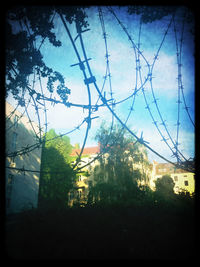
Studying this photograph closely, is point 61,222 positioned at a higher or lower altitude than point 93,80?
lower

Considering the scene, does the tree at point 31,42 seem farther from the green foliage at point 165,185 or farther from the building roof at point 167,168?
the green foliage at point 165,185

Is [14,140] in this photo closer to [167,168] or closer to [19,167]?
[19,167]

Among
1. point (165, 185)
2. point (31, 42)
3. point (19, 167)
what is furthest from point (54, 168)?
point (31, 42)

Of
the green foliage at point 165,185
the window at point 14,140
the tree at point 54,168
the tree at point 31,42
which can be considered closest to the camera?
the tree at point 31,42

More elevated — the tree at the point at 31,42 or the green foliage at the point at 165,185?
the tree at the point at 31,42

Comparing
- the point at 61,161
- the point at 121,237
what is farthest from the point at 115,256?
the point at 61,161

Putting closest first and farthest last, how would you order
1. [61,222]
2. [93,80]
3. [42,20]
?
[61,222]
[93,80]
[42,20]

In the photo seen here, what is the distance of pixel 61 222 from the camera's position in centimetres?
186

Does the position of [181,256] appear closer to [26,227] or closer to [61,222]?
[61,222]

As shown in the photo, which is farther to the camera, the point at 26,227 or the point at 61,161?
the point at 61,161

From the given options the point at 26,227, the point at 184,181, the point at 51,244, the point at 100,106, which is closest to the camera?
the point at 51,244

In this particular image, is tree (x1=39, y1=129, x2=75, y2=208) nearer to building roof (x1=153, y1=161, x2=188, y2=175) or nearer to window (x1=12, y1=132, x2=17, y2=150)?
window (x1=12, y1=132, x2=17, y2=150)

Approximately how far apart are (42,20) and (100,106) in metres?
2.56

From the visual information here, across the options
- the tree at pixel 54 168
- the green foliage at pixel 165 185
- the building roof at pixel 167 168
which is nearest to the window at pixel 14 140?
the tree at pixel 54 168
